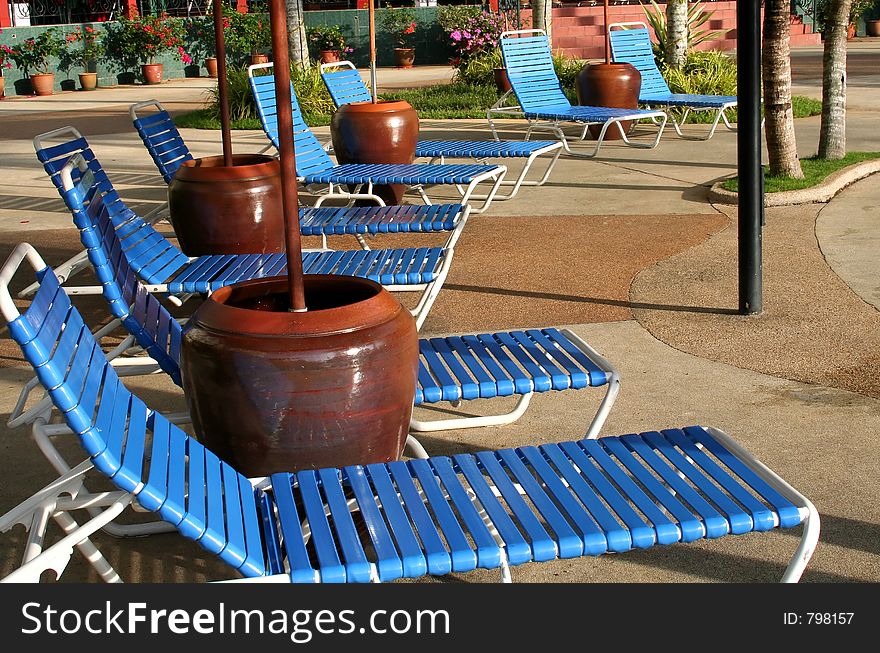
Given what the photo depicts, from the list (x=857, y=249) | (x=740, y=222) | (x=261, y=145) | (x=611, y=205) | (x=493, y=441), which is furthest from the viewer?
(x=261, y=145)

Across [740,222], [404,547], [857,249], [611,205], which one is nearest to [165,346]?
[404,547]

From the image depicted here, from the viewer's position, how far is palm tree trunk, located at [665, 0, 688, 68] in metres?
13.6

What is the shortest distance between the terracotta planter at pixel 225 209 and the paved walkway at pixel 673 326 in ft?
2.62

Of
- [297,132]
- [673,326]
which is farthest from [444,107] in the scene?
[673,326]

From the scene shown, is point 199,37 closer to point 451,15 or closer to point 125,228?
point 451,15

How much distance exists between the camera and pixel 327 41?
83.5ft

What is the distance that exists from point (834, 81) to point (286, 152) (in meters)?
7.39

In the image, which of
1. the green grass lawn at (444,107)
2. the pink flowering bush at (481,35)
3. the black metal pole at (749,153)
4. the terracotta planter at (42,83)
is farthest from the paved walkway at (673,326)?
the terracotta planter at (42,83)

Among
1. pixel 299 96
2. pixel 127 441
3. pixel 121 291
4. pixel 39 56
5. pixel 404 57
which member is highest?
pixel 39 56

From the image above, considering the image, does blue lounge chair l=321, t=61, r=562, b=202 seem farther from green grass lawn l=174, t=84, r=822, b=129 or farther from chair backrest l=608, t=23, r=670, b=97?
green grass lawn l=174, t=84, r=822, b=129

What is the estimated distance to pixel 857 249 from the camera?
6.58 m

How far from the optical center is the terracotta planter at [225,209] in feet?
17.7
